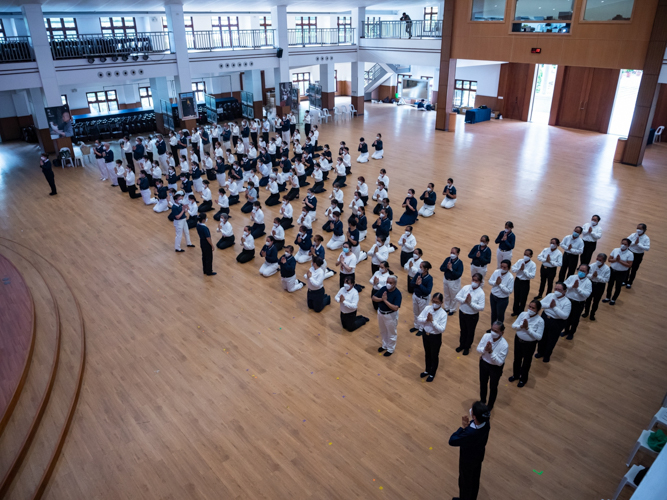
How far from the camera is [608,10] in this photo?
16.0 m

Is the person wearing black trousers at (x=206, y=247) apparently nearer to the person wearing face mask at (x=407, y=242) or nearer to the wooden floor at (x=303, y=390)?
the wooden floor at (x=303, y=390)

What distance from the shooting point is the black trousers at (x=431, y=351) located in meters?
6.50

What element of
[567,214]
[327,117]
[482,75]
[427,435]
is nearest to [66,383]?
[427,435]

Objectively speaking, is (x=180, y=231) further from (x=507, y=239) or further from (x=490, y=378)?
(x=490, y=378)

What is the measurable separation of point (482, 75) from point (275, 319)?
22813 millimetres

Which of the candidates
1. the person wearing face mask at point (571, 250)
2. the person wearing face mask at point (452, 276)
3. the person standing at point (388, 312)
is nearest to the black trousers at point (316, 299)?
the person standing at point (388, 312)

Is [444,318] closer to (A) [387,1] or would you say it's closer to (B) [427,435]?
(B) [427,435]

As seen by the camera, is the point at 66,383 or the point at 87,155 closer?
the point at 66,383

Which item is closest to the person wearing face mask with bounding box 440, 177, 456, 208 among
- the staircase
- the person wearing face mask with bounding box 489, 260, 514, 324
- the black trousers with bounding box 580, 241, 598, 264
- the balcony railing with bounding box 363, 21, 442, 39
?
the black trousers with bounding box 580, 241, 598, 264

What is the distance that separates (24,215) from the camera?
43.4 ft

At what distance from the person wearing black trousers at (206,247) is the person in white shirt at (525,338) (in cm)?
599

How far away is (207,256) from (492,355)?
6.07m

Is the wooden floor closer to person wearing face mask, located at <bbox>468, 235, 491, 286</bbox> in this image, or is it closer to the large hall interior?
the large hall interior

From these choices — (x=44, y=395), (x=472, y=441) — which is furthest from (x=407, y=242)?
(x=44, y=395)
